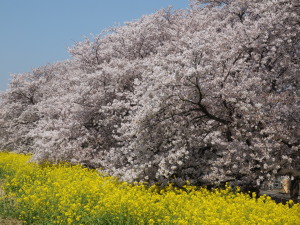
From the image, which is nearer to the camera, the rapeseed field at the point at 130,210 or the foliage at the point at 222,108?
the rapeseed field at the point at 130,210

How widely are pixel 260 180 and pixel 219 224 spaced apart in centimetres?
636

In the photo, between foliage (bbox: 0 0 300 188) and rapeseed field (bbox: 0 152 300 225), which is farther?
foliage (bbox: 0 0 300 188)

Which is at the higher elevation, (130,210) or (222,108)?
(222,108)

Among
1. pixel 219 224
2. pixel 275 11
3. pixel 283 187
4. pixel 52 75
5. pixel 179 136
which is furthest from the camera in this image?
pixel 52 75

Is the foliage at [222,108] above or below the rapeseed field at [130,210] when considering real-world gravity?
above

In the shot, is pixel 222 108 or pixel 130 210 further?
pixel 222 108

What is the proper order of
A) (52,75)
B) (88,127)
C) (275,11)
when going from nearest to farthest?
(275,11), (88,127), (52,75)

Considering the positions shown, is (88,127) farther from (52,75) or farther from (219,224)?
(52,75)

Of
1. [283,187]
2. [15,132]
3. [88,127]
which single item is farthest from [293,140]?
[15,132]

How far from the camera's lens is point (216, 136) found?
47.9 feet

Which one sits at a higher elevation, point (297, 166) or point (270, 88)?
point (270, 88)

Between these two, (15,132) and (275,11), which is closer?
(275,11)

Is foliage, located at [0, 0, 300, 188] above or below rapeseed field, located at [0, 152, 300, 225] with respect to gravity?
above

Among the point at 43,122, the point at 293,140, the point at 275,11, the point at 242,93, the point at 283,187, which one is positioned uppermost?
the point at 275,11
